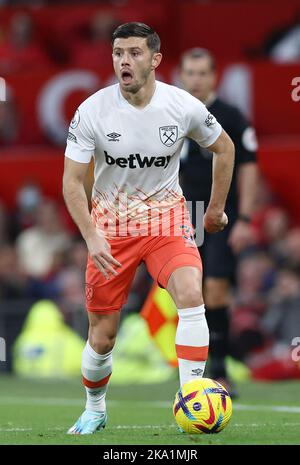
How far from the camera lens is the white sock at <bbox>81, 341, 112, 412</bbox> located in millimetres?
7449

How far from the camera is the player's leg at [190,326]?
703 centimetres

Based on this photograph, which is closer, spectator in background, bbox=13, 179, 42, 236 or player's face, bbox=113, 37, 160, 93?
player's face, bbox=113, 37, 160, 93

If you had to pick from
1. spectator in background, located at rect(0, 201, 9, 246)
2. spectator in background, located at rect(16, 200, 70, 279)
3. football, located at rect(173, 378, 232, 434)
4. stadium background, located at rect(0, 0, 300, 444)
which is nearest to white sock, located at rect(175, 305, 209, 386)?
football, located at rect(173, 378, 232, 434)

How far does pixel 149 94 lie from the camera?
728cm

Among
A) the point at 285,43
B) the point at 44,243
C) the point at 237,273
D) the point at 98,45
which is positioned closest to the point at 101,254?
the point at 237,273

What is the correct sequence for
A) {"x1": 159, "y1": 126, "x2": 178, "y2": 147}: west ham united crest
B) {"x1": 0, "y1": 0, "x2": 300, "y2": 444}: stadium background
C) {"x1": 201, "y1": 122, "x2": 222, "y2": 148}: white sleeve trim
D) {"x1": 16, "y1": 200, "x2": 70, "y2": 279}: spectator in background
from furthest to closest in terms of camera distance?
{"x1": 16, "y1": 200, "x2": 70, "y2": 279}: spectator in background
{"x1": 0, "y1": 0, "x2": 300, "y2": 444}: stadium background
{"x1": 201, "y1": 122, "x2": 222, "y2": 148}: white sleeve trim
{"x1": 159, "y1": 126, "x2": 178, "y2": 147}: west ham united crest

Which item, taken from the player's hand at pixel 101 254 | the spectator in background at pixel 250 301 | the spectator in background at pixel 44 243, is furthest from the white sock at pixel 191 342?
the spectator in background at pixel 44 243

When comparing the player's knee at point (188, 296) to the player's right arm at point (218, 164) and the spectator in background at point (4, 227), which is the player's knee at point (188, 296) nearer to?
the player's right arm at point (218, 164)

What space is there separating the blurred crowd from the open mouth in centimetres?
593

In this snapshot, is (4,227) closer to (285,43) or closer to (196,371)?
(285,43)

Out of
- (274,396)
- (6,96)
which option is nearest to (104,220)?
(274,396)

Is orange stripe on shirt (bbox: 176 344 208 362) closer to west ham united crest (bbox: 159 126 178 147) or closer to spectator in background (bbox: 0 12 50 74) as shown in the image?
west ham united crest (bbox: 159 126 178 147)

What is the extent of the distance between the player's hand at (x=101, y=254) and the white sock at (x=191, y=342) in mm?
453

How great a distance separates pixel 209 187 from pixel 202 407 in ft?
10.9
